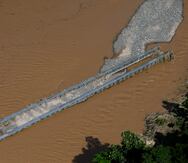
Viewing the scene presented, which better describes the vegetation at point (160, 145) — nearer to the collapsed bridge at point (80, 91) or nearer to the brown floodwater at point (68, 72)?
the brown floodwater at point (68, 72)

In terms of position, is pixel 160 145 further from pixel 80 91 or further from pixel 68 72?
pixel 68 72

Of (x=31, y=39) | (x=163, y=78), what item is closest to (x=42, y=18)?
(x=31, y=39)

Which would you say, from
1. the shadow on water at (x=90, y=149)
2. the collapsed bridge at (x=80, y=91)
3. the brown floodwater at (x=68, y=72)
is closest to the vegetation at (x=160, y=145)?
the brown floodwater at (x=68, y=72)

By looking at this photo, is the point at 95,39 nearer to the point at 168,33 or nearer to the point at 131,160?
the point at 168,33

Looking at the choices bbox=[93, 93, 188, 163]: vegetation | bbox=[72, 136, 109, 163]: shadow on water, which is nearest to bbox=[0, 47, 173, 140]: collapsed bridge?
bbox=[72, 136, 109, 163]: shadow on water

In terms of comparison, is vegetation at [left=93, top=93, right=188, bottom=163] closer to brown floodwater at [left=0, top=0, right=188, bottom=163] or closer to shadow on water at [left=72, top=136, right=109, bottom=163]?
brown floodwater at [left=0, top=0, right=188, bottom=163]
